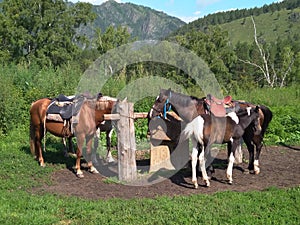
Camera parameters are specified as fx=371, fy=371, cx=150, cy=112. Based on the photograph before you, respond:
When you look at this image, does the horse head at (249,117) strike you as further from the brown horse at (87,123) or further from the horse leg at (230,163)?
the brown horse at (87,123)

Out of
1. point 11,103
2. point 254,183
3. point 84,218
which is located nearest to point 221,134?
point 254,183

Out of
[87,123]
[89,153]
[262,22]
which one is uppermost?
[262,22]

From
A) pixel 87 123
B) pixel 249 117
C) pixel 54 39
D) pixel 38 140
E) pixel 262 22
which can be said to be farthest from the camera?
pixel 262 22

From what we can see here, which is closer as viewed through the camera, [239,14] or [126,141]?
[126,141]

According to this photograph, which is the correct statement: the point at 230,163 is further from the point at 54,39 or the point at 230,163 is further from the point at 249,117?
the point at 54,39

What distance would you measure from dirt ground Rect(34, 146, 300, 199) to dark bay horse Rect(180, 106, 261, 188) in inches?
12.7

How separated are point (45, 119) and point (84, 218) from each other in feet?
Answer: 12.3

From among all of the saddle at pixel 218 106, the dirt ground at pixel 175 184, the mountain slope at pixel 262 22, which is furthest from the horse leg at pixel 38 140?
the mountain slope at pixel 262 22

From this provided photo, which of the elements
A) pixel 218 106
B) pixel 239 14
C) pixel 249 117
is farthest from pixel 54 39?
pixel 239 14

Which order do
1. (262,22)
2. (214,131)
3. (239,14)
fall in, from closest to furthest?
1. (214,131)
2. (262,22)
3. (239,14)

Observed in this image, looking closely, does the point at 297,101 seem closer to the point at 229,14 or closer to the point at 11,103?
the point at 11,103

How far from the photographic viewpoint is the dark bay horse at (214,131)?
7.15 meters

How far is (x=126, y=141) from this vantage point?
787cm

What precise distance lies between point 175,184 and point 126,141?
53.6 inches
